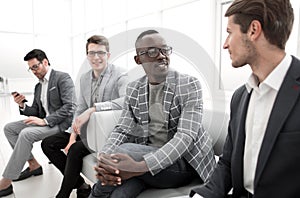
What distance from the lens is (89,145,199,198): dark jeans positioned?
1009mm

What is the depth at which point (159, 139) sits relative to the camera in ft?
3.47

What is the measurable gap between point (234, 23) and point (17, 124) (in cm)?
210

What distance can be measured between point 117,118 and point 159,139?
362mm

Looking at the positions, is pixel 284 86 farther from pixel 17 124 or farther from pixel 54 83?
pixel 17 124

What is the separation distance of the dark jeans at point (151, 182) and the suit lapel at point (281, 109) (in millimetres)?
418

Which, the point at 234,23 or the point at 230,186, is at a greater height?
the point at 234,23

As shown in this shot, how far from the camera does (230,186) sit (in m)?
0.89

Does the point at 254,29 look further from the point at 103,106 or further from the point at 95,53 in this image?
the point at 103,106

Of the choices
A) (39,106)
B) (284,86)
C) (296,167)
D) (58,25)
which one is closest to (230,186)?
(296,167)

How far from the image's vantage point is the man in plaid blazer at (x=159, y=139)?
2.94ft

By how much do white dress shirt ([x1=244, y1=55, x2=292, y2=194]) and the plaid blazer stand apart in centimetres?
22

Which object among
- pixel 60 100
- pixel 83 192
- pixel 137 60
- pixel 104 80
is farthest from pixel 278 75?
pixel 60 100

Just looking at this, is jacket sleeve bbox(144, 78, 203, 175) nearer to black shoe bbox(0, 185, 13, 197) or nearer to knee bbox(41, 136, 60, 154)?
knee bbox(41, 136, 60, 154)

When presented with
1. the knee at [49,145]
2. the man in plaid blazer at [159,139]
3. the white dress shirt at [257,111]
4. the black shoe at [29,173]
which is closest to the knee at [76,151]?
the knee at [49,145]
